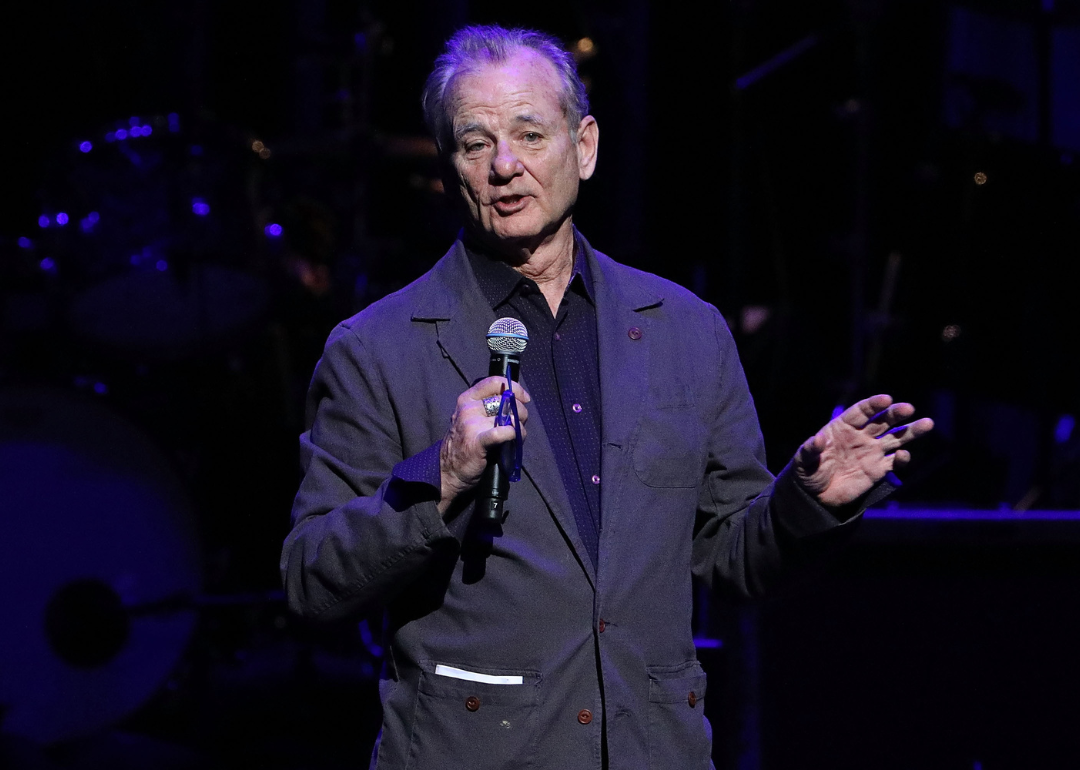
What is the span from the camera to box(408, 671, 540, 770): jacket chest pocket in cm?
189

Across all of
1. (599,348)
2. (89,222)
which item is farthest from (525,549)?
(89,222)

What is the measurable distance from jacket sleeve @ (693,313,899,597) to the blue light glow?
4.24 m

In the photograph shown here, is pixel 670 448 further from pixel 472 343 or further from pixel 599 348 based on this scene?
pixel 472 343

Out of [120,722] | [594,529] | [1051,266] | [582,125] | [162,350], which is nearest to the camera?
[594,529]

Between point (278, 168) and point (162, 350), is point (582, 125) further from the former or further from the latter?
point (278, 168)

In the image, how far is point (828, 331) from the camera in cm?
673

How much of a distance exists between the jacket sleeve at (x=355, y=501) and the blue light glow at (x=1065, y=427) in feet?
15.7

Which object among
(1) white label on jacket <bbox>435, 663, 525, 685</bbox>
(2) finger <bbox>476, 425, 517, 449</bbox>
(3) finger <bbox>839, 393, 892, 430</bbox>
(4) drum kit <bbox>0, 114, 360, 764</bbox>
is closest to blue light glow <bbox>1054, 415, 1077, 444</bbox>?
(4) drum kit <bbox>0, 114, 360, 764</bbox>

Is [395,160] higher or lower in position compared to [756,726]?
higher

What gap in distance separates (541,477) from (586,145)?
2.32 ft

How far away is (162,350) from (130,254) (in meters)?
0.42

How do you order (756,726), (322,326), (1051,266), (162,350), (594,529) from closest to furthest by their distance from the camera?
1. (594,529)
2. (756,726)
3. (162,350)
4. (322,326)
5. (1051,266)

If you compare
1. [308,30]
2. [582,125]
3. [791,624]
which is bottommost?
[791,624]

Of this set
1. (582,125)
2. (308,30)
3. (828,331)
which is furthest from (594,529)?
(828,331)
